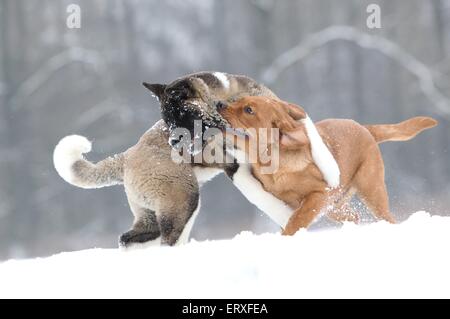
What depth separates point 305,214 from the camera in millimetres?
3127

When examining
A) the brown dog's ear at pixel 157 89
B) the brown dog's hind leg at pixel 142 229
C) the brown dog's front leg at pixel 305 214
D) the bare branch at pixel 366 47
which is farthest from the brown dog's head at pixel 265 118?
the bare branch at pixel 366 47

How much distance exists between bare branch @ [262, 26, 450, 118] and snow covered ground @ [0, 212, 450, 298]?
582 cm

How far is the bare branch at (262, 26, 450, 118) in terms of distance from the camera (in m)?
8.17

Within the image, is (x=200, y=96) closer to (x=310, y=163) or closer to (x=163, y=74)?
(x=310, y=163)

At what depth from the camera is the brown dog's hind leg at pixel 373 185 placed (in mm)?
3439

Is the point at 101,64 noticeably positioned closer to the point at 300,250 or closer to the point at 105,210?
the point at 105,210

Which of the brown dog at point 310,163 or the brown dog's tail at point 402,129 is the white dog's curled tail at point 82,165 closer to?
the brown dog at point 310,163

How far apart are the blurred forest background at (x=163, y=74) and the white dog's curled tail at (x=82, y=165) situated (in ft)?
13.7

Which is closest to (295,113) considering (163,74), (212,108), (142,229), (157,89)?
(212,108)

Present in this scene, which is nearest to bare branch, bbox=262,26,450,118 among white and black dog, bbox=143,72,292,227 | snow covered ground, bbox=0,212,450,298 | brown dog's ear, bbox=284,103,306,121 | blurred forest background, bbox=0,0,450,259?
blurred forest background, bbox=0,0,450,259

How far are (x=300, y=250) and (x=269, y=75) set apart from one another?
20.5 ft

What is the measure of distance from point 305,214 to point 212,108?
0.69 m

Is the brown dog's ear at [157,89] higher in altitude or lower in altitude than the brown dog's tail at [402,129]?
higher

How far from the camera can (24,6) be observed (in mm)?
8883
